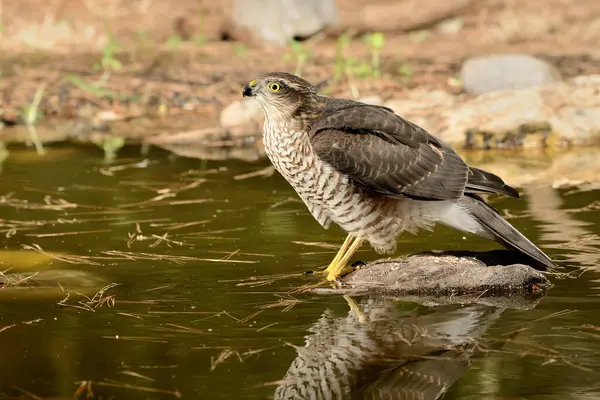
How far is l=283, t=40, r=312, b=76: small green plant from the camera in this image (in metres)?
12.5

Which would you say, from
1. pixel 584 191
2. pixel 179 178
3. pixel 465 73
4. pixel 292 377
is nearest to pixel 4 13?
pixel 465 73

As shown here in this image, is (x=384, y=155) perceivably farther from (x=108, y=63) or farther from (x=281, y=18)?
(x=281, y=18)

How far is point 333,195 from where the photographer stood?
564 centimetres

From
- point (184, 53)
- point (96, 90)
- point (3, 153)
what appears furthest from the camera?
point (184, 53)

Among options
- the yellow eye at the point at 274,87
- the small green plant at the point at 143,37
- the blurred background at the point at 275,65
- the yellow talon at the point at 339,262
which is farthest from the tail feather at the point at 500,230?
the small green plant at the point at 143,37

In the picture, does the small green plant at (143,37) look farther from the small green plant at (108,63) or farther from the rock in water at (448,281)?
the rock in water at (448,281)

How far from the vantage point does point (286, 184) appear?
27.2ft

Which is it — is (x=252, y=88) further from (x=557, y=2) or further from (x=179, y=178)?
(x=557, y=2)

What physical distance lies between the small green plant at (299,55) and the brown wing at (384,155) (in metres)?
6.48

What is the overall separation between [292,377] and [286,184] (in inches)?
162

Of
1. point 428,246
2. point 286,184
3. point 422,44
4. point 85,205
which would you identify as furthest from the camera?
point 422,44

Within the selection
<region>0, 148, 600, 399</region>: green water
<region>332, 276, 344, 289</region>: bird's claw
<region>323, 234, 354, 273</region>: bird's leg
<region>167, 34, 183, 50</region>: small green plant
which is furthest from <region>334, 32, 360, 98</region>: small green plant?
<region>332, 276, 344, 289</region>: bird's claw

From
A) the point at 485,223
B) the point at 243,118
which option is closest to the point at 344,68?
the point at 243,118

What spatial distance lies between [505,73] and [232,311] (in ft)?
22.7
